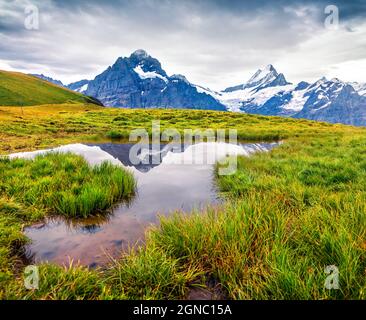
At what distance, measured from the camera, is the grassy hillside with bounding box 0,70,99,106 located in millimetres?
111113

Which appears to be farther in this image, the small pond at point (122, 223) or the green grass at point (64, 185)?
the green grass at point (64, 185)

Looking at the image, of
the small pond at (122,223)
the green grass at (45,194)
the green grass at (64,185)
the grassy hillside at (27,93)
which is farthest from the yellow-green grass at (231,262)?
the grassy hillside at (27,93)

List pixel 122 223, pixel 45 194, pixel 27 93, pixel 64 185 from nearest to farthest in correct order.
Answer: pixel 122 223 < pixel 45 194 < pixel 64 185 < pixel 27 93

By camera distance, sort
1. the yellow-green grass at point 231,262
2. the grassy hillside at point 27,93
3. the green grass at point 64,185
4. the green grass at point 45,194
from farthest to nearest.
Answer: the grassy hillside at point 27,93 < the green grass at point 64,185 < the green grass at point 45,194 < the yellow-green grass at point 231,262

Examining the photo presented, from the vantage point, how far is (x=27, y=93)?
12450 centimetres

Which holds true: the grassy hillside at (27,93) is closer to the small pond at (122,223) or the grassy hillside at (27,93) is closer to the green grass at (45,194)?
the green grass at (45,194)

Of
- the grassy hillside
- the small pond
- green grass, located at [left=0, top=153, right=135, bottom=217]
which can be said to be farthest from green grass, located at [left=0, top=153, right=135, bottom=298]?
the grassy hillside

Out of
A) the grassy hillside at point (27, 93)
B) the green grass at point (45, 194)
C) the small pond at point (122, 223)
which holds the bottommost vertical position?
the small pond at point (122, 223)

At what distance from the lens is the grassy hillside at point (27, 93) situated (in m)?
111

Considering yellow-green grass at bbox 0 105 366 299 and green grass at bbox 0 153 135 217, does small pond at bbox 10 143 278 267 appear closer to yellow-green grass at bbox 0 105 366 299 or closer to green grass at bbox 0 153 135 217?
green grass at bbox 0 153 135 217

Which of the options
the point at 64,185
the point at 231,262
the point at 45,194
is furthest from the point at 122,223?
the point at 231,262

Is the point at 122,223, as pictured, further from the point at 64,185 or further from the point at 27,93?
the point at 27,93
